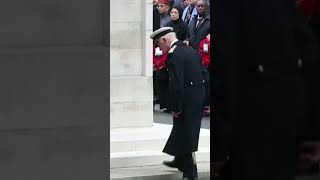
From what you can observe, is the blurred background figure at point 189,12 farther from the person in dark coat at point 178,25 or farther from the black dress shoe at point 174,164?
the black dress shoe at point 174,164

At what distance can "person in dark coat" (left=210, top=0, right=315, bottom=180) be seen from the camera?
219 cm

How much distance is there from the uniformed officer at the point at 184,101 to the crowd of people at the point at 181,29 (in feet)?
1.14

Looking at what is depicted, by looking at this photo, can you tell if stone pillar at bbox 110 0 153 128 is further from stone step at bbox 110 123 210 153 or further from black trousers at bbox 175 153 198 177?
black trousers at bbox 175 153 198 177

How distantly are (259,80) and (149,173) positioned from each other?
6391 mm

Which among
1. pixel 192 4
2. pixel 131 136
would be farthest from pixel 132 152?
pixel 192 4

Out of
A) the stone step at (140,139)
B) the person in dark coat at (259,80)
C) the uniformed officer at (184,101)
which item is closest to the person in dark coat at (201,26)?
the stone step at (140,139)

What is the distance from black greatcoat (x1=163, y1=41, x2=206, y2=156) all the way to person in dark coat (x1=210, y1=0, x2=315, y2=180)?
20.7ft

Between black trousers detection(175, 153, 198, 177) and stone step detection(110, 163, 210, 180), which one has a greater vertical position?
black trousers detection(175, 153, 198, 177)

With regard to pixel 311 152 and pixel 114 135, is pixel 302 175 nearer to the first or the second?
pixel 311 152

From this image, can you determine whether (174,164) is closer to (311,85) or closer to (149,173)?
(149,173)

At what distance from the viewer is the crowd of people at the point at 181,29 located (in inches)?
410

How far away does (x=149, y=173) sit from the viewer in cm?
850
